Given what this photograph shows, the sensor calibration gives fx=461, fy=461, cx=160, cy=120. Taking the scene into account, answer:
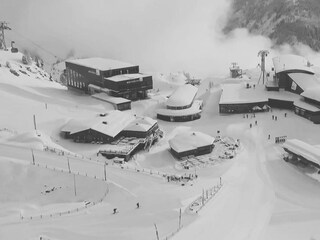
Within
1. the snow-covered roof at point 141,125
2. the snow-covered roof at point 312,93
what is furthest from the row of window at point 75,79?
the snow-covered roof at point 312,93

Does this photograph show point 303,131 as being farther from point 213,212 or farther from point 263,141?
point 213,212

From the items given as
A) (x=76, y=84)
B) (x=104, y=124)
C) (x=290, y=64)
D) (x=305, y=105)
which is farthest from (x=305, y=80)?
(x=76, y=84)

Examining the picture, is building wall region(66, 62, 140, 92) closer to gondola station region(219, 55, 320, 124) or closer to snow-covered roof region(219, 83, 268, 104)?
snow-covered roof region(219, 83, 268, 104)

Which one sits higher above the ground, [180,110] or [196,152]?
[180,110]

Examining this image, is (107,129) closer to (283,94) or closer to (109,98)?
(109,98)

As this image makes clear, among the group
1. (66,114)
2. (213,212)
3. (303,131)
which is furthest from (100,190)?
(303,131)

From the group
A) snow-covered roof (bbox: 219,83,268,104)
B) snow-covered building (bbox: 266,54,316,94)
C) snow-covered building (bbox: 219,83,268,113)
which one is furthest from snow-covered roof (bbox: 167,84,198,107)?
snow-covered building (bbox: 266,54,316,94)
